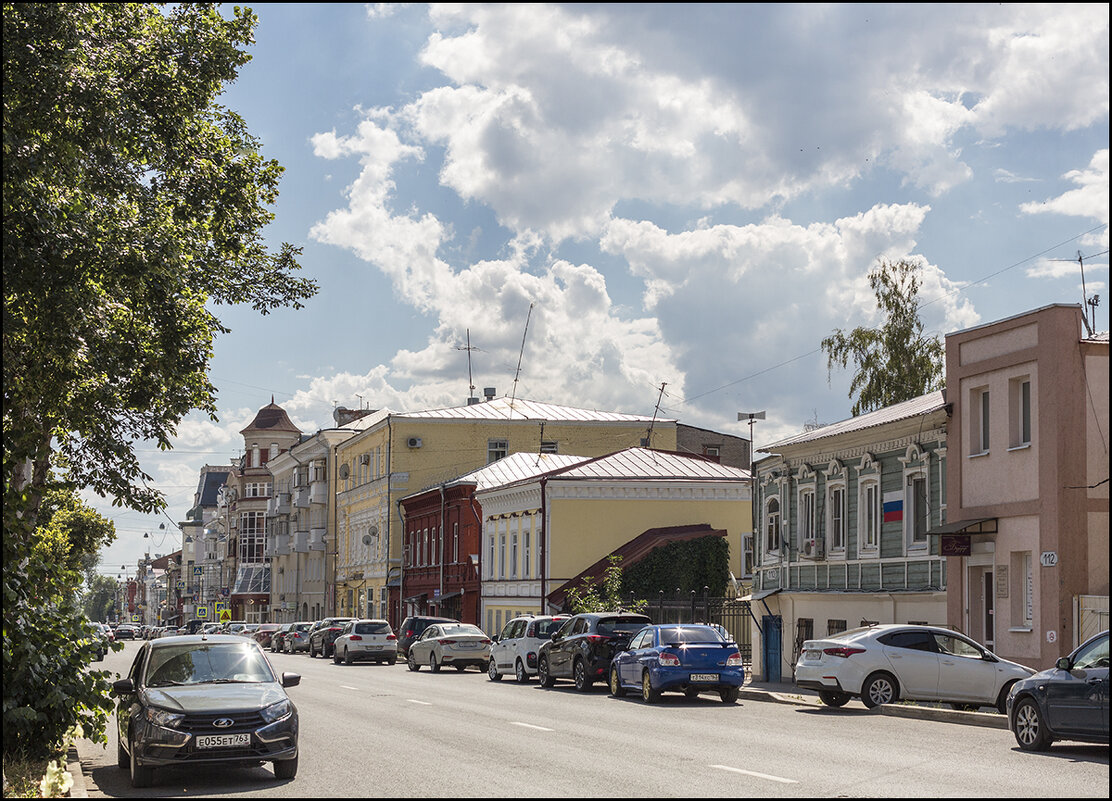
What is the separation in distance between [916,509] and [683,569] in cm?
1846

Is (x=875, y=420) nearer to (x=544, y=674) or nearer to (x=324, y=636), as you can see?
Result: (x=544, y=674)

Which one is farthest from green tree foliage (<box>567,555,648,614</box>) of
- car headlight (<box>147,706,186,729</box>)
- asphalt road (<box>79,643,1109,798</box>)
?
car headlight (<box>147,706,186,729</box>)

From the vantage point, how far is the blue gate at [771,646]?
33125mm

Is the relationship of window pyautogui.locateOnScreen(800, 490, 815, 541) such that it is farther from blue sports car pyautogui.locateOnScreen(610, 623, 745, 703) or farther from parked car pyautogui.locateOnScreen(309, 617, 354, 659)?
Answer: parked car pyautogui.locateOnScreen(309, 617, 354, 659)

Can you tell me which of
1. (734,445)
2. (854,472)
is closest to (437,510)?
(734,445)

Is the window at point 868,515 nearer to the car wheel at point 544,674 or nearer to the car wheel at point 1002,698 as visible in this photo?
the car wheel at point 544,674

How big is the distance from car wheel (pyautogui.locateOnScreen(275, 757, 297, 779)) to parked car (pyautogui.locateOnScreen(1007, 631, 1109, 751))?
29.2ft

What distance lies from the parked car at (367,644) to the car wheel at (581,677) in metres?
19.3

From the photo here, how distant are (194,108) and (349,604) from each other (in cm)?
6745

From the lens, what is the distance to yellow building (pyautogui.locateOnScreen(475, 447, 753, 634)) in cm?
4862

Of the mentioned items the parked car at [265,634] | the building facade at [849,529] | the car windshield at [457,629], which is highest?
the building facade at [849,529]

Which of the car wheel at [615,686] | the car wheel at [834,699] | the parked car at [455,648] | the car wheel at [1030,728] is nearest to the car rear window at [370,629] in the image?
the parked car at [455,648]

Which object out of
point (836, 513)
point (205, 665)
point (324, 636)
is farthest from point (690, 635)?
point (324, 636)

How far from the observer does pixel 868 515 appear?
100 ft
